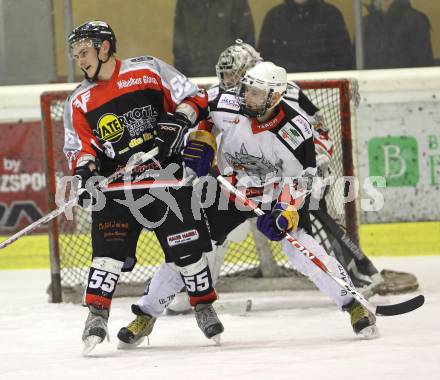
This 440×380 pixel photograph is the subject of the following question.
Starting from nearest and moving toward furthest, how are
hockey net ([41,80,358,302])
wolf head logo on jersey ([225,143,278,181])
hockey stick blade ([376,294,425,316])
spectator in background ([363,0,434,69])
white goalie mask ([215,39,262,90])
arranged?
hockey stick blade ([376,294,425,316])
wolf head logo on jersey ([225,143,278,181])
white goalie mask ([215,39,262,90])
hockey net ([41,80,358,302])
spectator in background ([363,0,434,69])

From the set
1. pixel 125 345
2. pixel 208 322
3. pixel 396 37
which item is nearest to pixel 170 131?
pixel 208 322

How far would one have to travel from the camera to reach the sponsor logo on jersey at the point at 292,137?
13.6ft

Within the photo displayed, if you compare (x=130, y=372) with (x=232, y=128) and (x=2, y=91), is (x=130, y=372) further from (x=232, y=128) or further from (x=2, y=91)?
(x=2, y=91)

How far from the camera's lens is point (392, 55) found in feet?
20.6

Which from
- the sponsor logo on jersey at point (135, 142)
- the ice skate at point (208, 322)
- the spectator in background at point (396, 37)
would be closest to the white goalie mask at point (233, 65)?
the sponsor logo on jersey at point (135, 142)

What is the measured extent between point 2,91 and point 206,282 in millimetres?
2590

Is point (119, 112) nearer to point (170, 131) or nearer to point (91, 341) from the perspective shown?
point (170, 131)

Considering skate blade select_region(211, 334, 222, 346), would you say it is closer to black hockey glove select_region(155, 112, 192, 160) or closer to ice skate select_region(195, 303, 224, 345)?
ice skate select_region(195, 303, 224, 345)

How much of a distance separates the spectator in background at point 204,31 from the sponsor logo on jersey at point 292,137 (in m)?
2.23

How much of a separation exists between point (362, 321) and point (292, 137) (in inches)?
26.9

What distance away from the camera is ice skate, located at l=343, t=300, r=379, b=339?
13.3 feet

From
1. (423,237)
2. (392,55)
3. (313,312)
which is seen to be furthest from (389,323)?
(392,55)

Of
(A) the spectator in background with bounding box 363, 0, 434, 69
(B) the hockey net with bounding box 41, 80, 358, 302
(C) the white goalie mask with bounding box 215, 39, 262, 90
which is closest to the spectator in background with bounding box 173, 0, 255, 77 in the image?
(A) the spectator in background with bounding box 363, 0, 434, 69

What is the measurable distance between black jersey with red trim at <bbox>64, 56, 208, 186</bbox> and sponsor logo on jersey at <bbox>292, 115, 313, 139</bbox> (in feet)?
1.18
